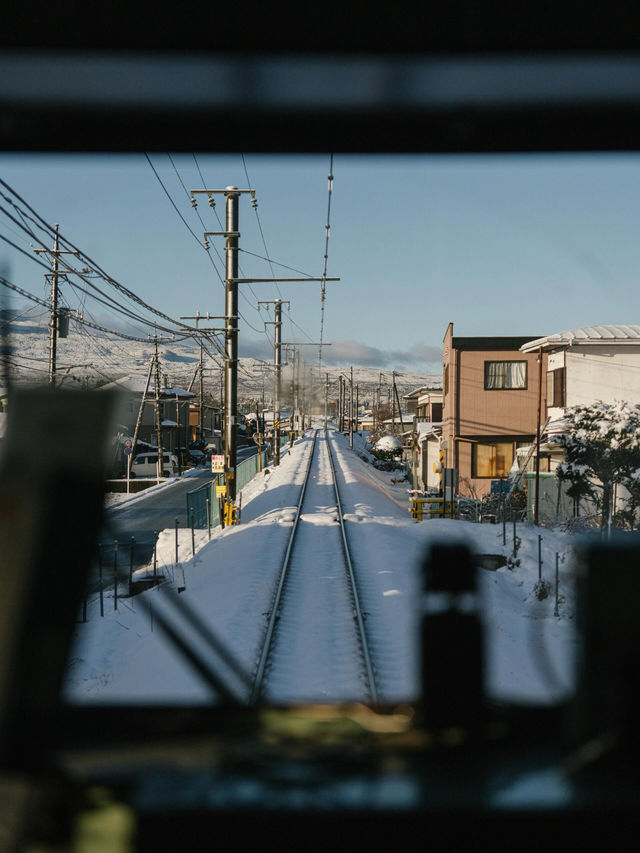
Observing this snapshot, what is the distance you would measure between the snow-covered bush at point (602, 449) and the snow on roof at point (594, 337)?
4.69 metres

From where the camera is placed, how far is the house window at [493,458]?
23.6 metres

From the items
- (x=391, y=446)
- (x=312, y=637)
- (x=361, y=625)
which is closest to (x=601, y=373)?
(x=361, y=625)

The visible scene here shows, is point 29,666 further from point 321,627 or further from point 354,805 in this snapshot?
point 321,627

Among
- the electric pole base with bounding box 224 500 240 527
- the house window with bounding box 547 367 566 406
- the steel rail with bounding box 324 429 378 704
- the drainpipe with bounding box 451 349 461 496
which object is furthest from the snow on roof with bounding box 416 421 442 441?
the steel rail with bounding box 324 429 378 704

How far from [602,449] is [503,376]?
34.2 ft

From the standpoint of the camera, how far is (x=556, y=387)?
19.6 metres

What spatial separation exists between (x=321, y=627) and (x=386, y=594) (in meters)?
1.82

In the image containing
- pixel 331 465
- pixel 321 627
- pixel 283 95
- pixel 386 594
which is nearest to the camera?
pixel 283 95

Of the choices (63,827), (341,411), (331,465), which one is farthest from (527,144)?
(341,411)

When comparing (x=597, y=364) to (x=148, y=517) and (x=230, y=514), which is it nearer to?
(x=230, y=514)

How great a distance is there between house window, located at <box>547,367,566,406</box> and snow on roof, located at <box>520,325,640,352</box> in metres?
0.82

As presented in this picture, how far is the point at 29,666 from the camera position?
169 centimetres

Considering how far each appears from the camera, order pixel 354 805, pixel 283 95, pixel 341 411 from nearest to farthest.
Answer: pixel 354 805
pixel 283 95
pixel 341 411

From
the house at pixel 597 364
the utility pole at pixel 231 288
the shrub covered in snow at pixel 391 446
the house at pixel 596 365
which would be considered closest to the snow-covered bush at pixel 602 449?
the house at pixel 596 365
